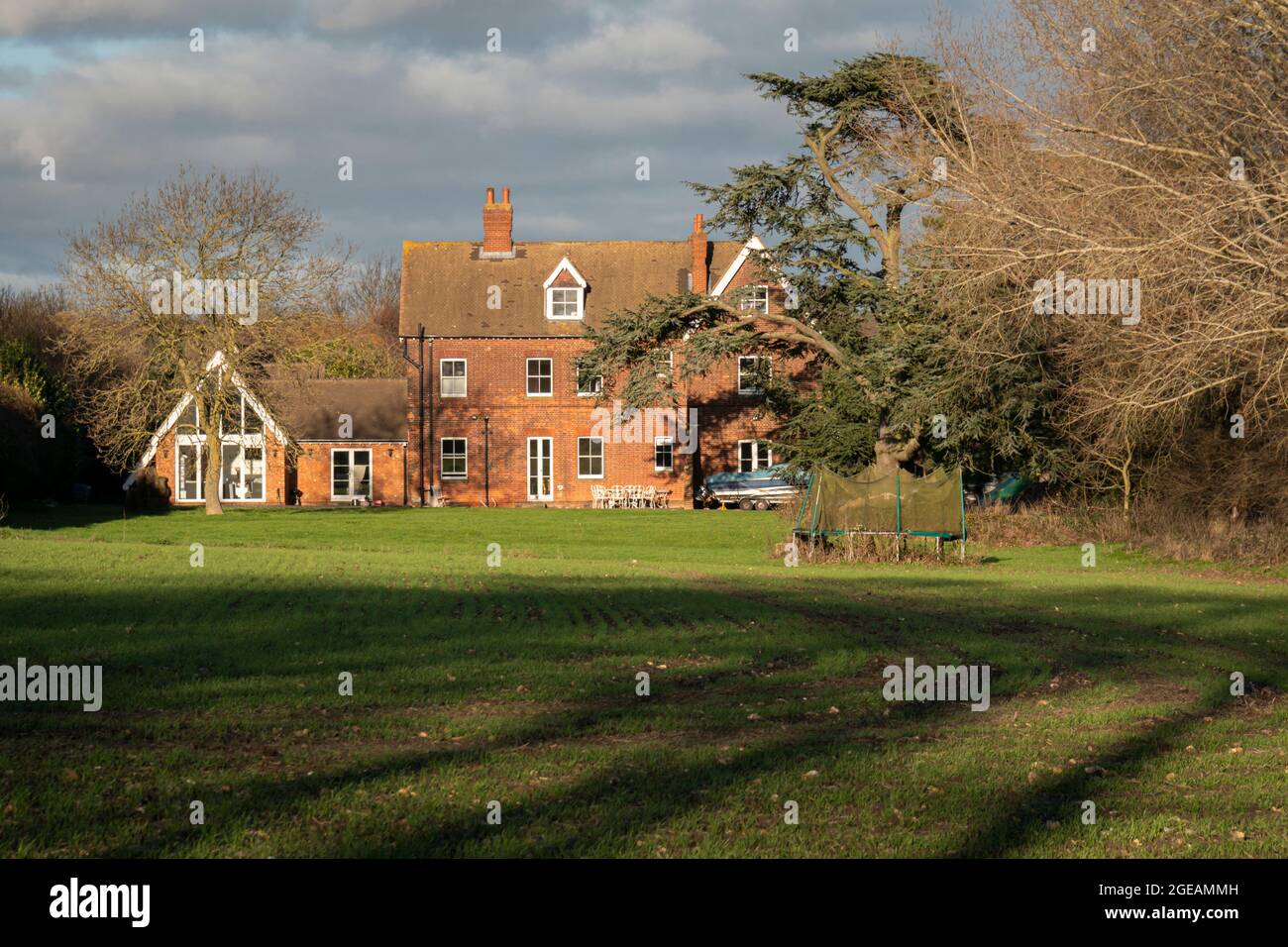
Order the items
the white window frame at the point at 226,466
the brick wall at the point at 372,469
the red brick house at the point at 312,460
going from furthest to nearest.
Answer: the brick wall at the point at 372,469
the red brick house at the point at 312,460
the white window frame at the point at 226,466

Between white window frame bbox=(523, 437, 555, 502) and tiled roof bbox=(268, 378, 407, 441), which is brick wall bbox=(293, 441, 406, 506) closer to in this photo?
tiled roof bbox=(268, 378, 407, 441)

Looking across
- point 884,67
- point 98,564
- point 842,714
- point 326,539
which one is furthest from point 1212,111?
point 326,539

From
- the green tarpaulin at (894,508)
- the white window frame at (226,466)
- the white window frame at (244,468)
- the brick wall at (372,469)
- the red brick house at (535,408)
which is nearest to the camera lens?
the green tarpaulin at (894,508)

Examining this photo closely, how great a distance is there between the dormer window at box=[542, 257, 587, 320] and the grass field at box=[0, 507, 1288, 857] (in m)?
35.9

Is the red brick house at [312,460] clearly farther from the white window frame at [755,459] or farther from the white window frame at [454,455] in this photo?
the white window frame at [755,459]

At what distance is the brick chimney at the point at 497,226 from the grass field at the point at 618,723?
125 feet

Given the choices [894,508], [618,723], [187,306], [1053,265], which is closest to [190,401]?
[187,306]

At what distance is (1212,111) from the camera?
20.9 meters

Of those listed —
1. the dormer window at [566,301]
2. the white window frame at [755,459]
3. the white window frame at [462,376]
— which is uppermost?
the dormer window at [566,301]

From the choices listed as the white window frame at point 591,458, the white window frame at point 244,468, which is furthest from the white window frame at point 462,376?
the white window frame at point 244,468

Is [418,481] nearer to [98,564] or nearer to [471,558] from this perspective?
[471,558]

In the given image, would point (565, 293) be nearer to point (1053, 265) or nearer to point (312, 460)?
point (312, 460)

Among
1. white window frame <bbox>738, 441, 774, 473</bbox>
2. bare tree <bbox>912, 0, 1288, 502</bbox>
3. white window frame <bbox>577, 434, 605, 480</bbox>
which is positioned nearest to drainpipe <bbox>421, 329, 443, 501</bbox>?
white window frame <bbox>577, 434, 605, 480</bbox>

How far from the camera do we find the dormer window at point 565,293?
55.2 metres
